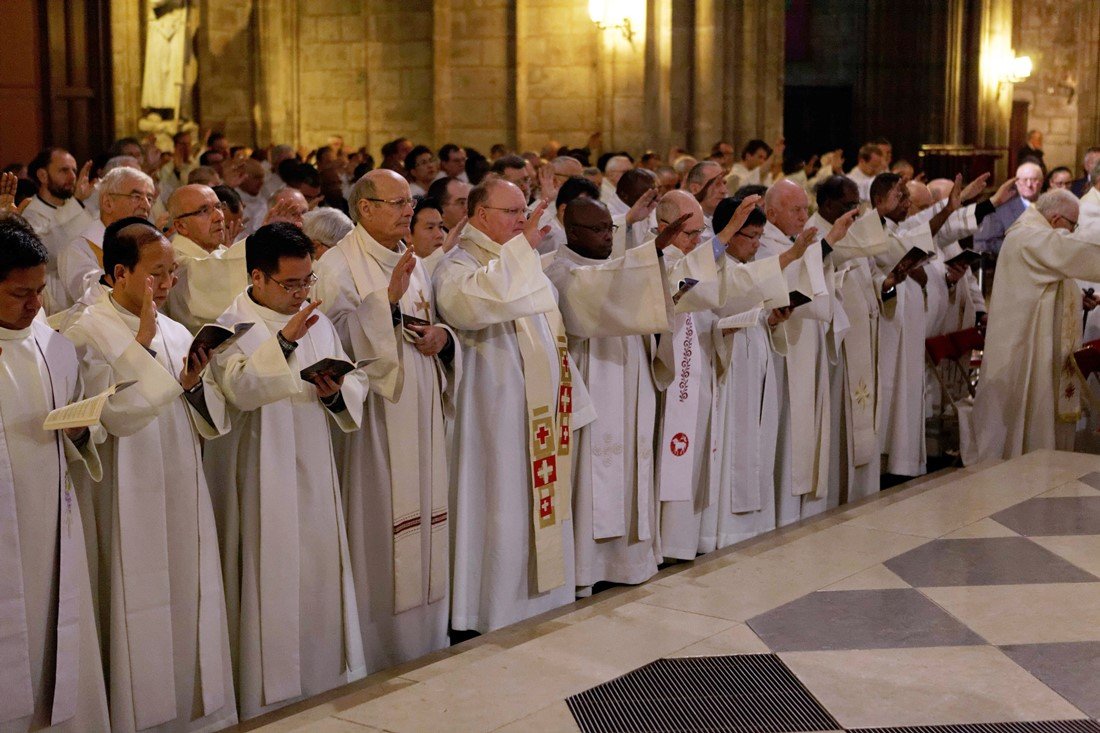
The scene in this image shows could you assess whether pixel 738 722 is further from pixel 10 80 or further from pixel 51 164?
pixel 10 80

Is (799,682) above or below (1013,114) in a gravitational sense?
below

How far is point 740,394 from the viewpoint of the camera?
297 inches

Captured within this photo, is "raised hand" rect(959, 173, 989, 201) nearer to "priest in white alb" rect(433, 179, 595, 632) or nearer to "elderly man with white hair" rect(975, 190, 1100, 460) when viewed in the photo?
"elderly man with white hair" rect(975, 190, 1100, 460)

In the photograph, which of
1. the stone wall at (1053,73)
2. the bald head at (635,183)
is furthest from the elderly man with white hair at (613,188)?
the stone wall at (1053,73)

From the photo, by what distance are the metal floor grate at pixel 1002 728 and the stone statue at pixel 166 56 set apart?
536 inches

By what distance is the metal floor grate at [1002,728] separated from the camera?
4.03 m

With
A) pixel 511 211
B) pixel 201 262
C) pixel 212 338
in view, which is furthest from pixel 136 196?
pixel 212 338

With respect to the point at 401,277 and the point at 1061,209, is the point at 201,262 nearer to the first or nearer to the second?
the point at 401,277

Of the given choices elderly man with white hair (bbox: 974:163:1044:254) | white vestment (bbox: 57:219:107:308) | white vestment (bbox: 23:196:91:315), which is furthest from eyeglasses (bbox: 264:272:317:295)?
elderly man with white hair (bbox: 974:163:1044:254)

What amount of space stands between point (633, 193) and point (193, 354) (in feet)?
16.0

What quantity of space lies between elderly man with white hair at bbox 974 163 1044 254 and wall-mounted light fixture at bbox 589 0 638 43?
4.88 m

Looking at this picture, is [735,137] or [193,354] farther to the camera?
[735,137]

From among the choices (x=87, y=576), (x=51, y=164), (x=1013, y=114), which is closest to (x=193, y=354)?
(x=87, y=576)

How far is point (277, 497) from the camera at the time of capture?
5.04 metres
